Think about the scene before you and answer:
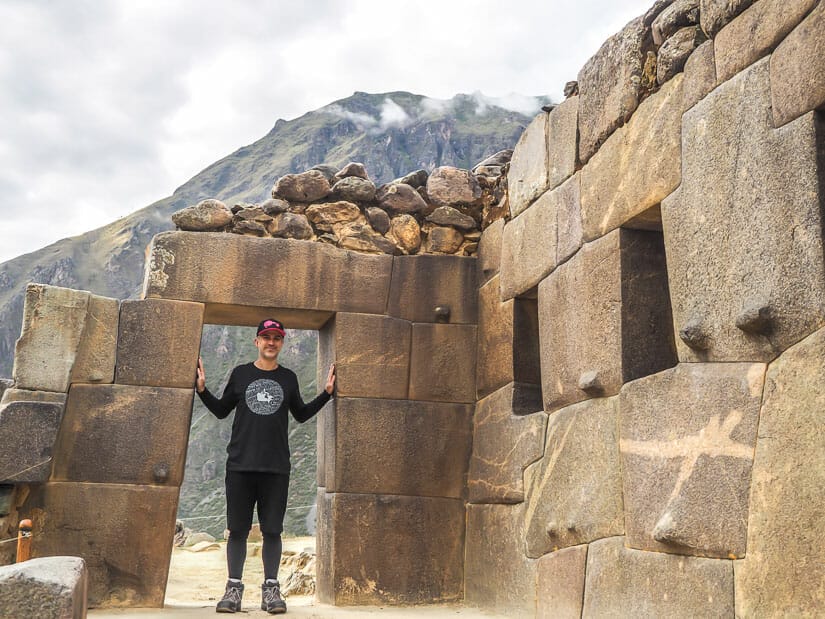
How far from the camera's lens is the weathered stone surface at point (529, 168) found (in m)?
5.41

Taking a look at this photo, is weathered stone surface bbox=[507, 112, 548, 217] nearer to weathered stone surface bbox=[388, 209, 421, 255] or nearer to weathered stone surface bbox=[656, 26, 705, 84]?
weathered stone surface bbox=[388, 209, 421, 255]

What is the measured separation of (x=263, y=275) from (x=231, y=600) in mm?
2132

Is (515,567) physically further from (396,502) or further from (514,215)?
(514,215)

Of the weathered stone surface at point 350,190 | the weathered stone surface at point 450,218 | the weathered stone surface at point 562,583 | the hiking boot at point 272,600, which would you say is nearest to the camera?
the weathered stone surface at point 562,583

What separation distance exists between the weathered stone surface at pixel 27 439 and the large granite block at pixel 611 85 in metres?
3.49

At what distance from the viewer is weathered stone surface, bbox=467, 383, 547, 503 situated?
5184 mm

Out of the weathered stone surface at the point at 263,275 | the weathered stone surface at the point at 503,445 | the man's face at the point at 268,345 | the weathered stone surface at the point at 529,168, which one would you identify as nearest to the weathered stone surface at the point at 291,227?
the weathered stone surface at the point at 263,275

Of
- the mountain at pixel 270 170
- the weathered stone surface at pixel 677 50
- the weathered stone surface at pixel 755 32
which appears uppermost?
the mountain at pixel 270 170

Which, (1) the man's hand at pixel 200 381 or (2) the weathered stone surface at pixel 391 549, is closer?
(1) the man's hand at pixel 200 381

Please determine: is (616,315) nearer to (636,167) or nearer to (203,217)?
(636,167)

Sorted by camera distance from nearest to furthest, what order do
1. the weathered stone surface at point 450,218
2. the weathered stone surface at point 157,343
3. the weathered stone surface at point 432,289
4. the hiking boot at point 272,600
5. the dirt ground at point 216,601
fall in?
the hiking boot at point 272,600, the dirt ground at point 216,601, the weathered stone surface at point 157,343, the weathered stone surface at point 432,289, the weathered stone surface at point 450,218

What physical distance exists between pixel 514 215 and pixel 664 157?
6.11 feet

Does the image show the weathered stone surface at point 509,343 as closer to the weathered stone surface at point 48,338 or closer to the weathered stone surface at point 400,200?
the weathered stone surface at point 400,200

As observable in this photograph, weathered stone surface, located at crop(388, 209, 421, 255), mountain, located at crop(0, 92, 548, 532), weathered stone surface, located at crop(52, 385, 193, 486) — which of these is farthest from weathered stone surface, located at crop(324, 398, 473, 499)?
mountain, located at crop(0, 92, 548, 532)
